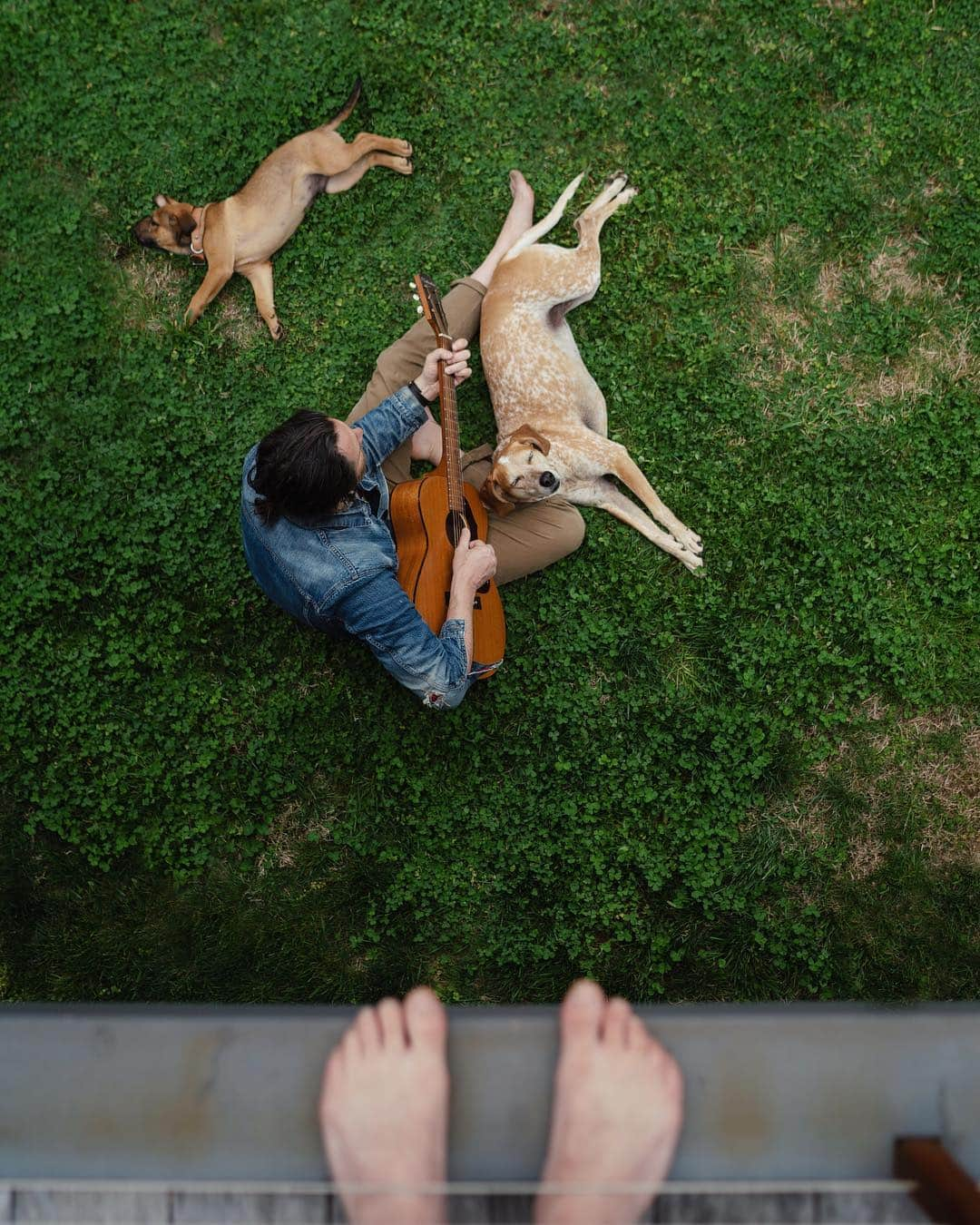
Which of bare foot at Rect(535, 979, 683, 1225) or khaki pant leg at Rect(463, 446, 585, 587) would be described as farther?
khaki pant leg at Rect(463, 446, 585, 587)

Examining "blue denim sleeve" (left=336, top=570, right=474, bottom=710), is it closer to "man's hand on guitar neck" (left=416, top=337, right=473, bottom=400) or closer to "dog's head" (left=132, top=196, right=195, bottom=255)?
"man's hand on guitar neck" (left=416, top=337, right=473, bottom=400)

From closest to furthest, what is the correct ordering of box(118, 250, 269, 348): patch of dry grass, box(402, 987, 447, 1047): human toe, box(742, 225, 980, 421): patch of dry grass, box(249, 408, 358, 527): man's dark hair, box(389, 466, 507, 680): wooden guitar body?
1. box(402, 987, 447, 1047): human toe
2. box(249, 408, 358, 527): man's dark hair
3. box(389, 466, 507, 680): wooden guitar body
4. box(742, 225, 980, 421): patch of dry grass
5. box(118, 250, 269, 348): patch of dry grass

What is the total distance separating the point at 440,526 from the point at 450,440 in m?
0.36

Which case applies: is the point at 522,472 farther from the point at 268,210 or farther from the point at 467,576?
the point at 268,210

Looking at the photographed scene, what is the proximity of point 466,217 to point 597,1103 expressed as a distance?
3.82 metres

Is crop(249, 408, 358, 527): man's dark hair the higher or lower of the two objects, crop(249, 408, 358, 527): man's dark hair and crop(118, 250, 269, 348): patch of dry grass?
the lower

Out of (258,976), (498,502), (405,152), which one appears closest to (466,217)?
(405,152)

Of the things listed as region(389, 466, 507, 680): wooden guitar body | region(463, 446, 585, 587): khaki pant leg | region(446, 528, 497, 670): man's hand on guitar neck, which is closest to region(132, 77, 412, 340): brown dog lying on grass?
region(389, 466, 507, 680): wooden guitar body

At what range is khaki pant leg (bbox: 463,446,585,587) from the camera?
12.7 ft

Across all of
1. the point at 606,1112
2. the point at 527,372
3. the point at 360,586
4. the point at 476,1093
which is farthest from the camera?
the point at 527,372

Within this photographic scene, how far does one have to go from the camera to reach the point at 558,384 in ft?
12.7

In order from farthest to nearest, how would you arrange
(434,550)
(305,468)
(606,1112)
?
1. (434,550)
2. (305,468)
3. (606,1112)

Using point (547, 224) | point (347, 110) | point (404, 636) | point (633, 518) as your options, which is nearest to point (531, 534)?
point (633, 518)

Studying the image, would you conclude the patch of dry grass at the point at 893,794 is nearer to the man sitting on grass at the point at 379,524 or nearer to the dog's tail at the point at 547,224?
the man sitting on grass at the point at 379,524
